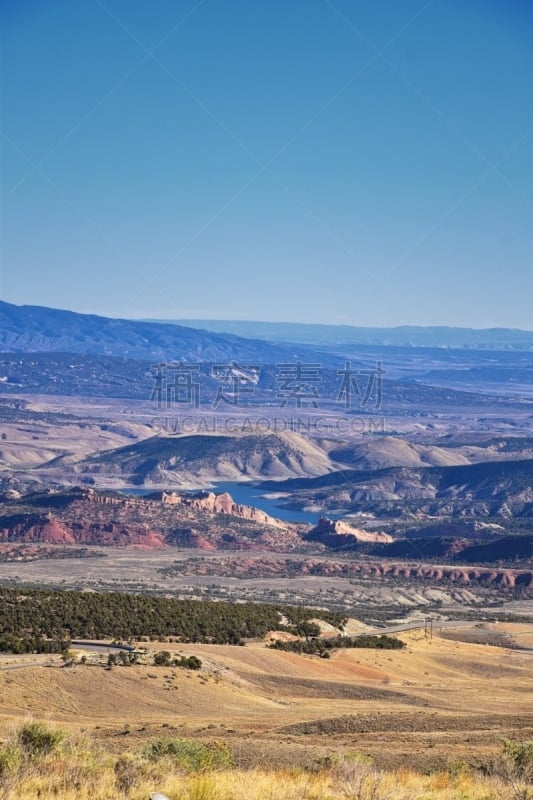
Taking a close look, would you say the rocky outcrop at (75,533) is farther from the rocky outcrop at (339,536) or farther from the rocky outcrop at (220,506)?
the rocky outcrop at (339,536)

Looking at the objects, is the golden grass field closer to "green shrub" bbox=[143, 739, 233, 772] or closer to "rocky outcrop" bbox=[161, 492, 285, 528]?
"green shrub" bbox=[143, 739, 233, 772]

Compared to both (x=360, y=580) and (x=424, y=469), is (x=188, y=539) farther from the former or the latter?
(x=424, y=469)

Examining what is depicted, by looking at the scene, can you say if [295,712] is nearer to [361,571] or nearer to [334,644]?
[334,644]

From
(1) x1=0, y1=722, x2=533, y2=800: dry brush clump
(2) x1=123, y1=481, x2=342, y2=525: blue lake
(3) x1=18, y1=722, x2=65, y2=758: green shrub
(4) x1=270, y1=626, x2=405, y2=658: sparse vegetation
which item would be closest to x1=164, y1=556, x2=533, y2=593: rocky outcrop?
(2) x1=123, y1=481, x2=342, y2=525: blue lake

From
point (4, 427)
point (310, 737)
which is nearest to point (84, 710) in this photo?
point (310, 737)

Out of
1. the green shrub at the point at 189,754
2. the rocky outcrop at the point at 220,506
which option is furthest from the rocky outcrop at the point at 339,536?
the green shrub at the point at 189,754

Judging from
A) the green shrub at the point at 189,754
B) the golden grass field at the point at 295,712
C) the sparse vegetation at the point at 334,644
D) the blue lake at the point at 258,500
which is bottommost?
the blue lake at the point at 258,500
